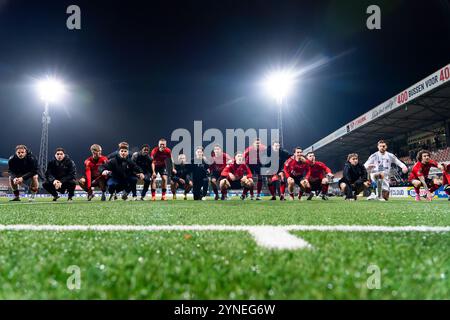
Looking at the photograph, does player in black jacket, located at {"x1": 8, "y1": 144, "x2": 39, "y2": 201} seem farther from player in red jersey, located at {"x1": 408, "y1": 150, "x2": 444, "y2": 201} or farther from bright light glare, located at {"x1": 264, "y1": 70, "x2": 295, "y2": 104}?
bright light glare, located at {"x1": 264, "y1": 70, "x2": 295, "y2": 104}

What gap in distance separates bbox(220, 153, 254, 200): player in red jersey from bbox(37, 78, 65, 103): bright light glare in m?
22.2

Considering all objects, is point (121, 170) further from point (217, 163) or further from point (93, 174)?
point (217, 163)

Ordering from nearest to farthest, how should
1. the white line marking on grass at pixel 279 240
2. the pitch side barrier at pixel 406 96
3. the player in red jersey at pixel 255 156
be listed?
the white line marking on grass at pixel 279 240 → the player in red jersey at pixel 255 156 → the pitch side barrier at pixel 406 96

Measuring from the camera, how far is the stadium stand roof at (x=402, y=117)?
1692 cm

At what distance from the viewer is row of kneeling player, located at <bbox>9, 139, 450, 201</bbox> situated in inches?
378

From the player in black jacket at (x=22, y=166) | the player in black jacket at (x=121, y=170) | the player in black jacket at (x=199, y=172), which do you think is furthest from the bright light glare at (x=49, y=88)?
the player in black jacket at (x=199, y=172)

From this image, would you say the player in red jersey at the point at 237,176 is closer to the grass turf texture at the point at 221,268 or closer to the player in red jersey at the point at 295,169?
the player in red jersey at the point at 295,169

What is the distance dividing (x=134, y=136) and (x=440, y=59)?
34.7m

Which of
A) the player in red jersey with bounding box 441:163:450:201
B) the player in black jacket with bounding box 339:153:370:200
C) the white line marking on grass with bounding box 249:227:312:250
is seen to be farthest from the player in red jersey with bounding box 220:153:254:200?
the white line marking on grass with bounding box 249:227:312:250

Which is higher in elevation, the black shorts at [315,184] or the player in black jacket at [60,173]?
the player in black jacket at [60,173]

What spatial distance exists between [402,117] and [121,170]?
20.1m

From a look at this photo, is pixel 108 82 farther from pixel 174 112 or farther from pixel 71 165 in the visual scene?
pixel 71 165

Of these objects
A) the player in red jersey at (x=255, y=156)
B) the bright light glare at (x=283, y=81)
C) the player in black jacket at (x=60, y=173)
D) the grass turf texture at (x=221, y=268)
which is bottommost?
the grass turf texture at (x=221, y=268)
